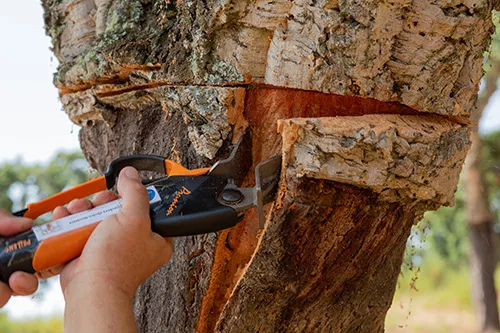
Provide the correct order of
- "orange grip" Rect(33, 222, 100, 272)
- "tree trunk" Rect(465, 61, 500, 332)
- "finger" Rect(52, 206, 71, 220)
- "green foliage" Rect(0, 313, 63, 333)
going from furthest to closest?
"tree trunk" Rect(465, 61, 500, 332) < "green foliage" Rect(0, 313, 63, 333) < "finger" Rect(52, 206, 71, 220) < "orange grip" Rect(33, 222, 100, 272)

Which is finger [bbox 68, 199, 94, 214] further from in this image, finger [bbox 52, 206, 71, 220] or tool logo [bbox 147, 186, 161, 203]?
tool logo [bbox 147, 186, 161, 203]

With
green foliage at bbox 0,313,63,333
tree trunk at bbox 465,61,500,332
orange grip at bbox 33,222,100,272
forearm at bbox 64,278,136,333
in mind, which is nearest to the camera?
forearm at bbox 64,278,136,333

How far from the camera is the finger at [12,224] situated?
A: 118 centimetres

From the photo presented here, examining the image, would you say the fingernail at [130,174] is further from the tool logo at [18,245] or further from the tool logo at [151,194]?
the tool logo at [18,245]

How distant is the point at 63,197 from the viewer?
1.34 metres

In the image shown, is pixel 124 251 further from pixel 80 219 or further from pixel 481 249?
pixel 481 249

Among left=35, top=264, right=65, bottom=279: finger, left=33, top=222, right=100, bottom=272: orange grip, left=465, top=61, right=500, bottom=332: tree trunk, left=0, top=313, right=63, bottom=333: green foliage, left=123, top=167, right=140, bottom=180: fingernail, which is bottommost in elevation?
left=0, top=313, right=63, bottom=333: green foliage

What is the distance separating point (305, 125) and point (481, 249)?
5873 mm

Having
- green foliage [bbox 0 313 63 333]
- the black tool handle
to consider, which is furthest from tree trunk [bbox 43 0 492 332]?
green foliage [bbox 0 313 63 333]

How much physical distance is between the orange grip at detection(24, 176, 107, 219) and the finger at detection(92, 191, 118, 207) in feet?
0.11

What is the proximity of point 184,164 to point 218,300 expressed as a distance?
39 centimetres

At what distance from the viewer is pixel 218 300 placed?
1.50 metres

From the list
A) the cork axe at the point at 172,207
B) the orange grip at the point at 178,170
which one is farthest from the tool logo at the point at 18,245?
the orange grip at the point at 178,170

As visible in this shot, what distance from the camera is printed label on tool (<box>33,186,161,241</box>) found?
1179 millimetres
